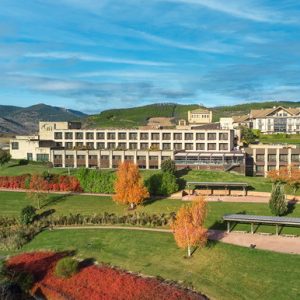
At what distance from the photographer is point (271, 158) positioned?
9850 centimetres

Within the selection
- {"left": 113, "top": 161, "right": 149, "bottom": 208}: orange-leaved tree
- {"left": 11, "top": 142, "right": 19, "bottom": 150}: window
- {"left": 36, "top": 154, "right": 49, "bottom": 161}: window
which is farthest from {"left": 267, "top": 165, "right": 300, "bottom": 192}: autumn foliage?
{"left": 11, "top": 142, "right": 19, "bottom": 150}: window

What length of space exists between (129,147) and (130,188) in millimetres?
53023

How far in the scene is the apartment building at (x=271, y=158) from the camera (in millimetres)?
98062

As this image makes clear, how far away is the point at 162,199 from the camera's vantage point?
7631cm

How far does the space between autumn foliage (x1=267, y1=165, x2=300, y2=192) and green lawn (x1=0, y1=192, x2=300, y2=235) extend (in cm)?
A: 816

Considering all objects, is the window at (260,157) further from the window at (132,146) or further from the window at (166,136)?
the window at (132,146)

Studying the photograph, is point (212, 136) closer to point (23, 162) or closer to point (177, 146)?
point (177, 146)

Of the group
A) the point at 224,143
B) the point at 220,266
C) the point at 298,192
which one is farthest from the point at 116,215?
the point at 224,143

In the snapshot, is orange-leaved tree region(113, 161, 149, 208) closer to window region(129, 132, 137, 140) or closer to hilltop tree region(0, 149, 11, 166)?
hilltop tree region(0, 149, 11, 166)

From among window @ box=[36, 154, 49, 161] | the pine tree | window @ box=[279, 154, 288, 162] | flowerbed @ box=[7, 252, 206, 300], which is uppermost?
window @ box=[279, 154, 288, 162]

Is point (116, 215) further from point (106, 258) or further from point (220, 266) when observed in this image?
point (220, 266)

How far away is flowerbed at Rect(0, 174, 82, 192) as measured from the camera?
3285 inches

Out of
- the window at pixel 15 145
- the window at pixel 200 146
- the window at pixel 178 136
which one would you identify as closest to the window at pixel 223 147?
the window at pixel 200 146

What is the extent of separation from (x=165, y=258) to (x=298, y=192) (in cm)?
3467
